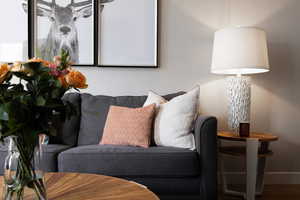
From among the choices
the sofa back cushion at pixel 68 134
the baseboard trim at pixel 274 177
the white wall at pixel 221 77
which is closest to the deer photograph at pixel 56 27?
the white wall at pixel 221 77

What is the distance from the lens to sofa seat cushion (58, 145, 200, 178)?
79.9 inches

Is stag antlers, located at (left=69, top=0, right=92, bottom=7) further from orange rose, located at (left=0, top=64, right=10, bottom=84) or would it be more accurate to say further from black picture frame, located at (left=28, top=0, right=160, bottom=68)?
orange rose, located at (left=0, top=64, right=10, bottom=84)

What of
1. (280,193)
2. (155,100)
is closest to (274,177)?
(280,193)

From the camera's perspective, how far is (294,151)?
3.04 m

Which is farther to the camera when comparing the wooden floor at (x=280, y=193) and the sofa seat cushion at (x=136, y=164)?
the wooden floor at (x=280, y=193)

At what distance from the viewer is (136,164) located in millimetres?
2029

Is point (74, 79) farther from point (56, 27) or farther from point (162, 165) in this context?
point (56, 27)

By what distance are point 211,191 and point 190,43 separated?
1.55m

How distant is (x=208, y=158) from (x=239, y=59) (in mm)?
933

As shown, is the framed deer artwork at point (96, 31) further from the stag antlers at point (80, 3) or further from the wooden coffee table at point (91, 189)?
the wooden coffee table at point (91, 189)

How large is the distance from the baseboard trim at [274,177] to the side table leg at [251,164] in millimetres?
637

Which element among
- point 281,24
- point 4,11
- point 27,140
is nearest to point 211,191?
point 27,140

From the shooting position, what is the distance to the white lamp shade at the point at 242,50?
2.49 metres

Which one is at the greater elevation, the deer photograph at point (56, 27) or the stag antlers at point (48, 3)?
the stag antlers at point (48, 3)
